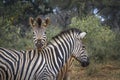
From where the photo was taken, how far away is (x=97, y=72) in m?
13.5

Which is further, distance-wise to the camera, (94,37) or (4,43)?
(94,37)

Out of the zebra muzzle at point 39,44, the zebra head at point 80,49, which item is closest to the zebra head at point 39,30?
the zebra muzzle at point 39,44

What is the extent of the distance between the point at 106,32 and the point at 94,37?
54.8 inches

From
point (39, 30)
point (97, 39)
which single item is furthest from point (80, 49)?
point (97, 39)

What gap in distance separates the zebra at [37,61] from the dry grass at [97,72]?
5.79 meters

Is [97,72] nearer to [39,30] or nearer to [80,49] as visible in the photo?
[39,30]

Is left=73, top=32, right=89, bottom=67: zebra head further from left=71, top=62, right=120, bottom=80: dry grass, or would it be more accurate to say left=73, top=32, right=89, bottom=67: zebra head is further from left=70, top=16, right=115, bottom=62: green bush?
left=70, top=16, right=115, bottom=62: green bush

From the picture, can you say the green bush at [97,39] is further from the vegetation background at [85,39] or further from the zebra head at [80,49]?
the zebra head at [80,49]

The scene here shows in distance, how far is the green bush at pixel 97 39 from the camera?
49.6ft

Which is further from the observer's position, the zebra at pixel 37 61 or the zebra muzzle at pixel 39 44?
the zebra muzzle at pixel 39 44

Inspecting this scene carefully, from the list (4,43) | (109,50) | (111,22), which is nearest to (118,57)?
(109,50)

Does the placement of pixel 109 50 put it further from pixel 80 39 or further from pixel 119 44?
pixel 80 39

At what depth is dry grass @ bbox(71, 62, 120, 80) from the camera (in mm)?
12523

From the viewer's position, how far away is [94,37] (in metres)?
15.5
